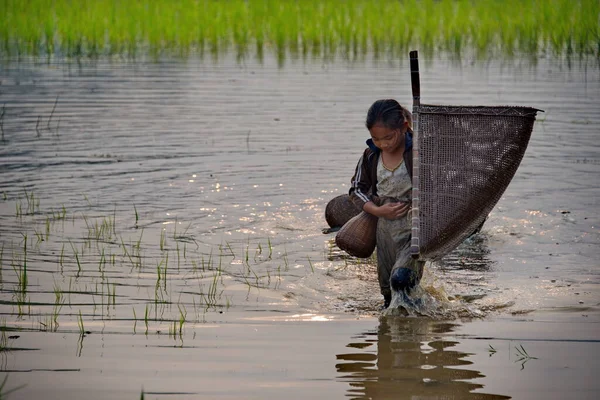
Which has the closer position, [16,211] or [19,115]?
[16,211]

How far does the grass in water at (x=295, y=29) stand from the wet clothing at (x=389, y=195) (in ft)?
38.2

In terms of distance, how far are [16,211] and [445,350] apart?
377 centimetres

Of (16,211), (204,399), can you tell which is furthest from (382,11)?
(204,399)

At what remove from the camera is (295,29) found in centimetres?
1853

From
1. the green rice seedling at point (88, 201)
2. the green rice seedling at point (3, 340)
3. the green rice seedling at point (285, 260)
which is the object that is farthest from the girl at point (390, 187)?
the green rice seedling at point (88, 201)

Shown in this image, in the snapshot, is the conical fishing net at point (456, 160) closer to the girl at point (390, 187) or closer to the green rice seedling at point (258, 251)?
the girl at point (390, 187)

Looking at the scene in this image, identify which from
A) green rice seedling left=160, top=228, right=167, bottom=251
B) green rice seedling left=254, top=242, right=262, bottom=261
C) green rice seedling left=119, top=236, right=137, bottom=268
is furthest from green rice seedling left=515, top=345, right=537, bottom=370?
green rice seedling left=160, top=228, right=167, bottom=251

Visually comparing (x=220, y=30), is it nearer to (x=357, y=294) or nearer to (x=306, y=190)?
(x=306, y=190)

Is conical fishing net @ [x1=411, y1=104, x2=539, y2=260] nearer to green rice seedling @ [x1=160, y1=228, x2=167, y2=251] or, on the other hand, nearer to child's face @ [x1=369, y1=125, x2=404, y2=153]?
child's face @ [x1=369, y1=125, x2=404, y2=153]

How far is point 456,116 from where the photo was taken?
4352 mm

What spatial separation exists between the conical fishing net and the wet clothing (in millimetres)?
166

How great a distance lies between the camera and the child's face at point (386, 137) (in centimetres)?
440

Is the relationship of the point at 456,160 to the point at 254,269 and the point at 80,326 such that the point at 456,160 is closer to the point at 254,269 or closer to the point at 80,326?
the point at 254,269

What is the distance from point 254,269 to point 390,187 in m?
1.32
